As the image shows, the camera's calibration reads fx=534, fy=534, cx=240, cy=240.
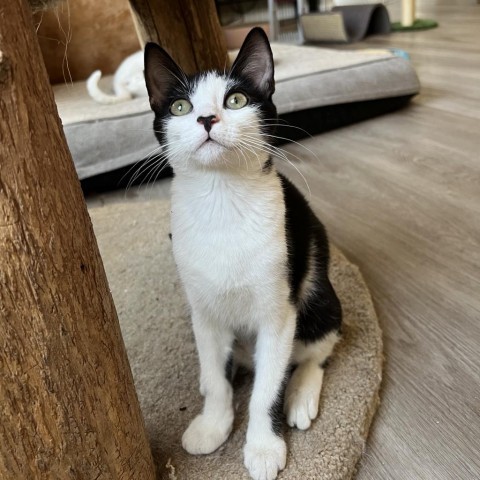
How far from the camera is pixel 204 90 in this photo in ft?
2.49

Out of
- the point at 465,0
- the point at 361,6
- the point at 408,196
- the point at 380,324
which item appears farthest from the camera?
the point at 465,0

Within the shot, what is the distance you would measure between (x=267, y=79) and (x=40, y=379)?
53cm

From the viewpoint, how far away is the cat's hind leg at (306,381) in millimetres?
869

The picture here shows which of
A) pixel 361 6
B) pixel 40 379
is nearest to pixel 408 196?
pixel 40 379

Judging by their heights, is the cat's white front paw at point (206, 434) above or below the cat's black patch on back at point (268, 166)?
below

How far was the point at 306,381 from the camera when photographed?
92 cm

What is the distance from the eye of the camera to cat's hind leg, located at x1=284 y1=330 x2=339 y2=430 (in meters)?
0.87

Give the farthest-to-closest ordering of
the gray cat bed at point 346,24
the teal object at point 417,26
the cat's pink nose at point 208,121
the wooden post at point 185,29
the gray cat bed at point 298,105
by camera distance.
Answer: the teal object at point 417,26 < the gray cat bed at point 346,24 < the gray cat bed at point 298,105 < the wooden post at point 185,29 < the cat's pink nose at point 208,121

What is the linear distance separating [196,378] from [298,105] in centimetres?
138

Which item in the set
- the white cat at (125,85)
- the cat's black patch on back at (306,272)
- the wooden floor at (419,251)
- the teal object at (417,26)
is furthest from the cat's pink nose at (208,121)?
the teal object at (417,26)

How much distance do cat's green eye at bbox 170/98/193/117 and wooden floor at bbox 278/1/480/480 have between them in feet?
1.95

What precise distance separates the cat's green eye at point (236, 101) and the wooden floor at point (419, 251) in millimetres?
565

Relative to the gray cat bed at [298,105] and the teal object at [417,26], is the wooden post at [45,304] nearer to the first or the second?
the gray cat bed at [298,105]

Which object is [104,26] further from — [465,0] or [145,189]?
[465,0]
